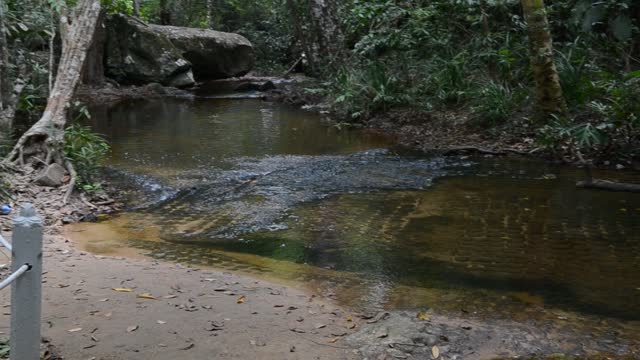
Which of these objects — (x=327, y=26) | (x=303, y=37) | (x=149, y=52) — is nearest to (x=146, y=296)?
(x=327, y=26)

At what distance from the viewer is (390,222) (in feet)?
22.4

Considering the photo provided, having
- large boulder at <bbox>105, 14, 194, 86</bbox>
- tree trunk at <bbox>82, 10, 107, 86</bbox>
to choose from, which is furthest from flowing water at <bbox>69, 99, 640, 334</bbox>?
large boulder at <bbox>105, 14, 194, 86</bbox>

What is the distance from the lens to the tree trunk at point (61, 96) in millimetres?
8031

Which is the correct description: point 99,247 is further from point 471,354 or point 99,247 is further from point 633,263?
point 633,263

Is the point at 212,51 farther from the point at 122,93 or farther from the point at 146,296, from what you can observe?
the point at 146,296

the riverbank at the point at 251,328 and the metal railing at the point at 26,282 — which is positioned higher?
the metal railing at the point at 26,282

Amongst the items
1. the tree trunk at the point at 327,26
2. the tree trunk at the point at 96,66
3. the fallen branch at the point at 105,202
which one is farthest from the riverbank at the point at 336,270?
the tree trunk at the point at 96,66

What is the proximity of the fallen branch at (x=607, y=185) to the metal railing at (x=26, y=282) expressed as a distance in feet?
22.9

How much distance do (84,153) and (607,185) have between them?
652cm

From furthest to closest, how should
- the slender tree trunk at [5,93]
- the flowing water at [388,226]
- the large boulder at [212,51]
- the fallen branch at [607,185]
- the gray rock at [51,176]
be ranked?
the large boulder at [212,51] → the slender tree trunk at [5,93] → the fallen branch at [607,185] → the gray rock at [51,176] → the flowing water at [388,226]

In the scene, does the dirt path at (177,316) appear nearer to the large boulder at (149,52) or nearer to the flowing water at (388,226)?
the flowing water at (388,226)

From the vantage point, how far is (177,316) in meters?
4.21

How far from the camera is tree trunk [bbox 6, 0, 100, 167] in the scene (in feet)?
26.3

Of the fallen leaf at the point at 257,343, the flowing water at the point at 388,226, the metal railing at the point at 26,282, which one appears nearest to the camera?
the metal railing at the point at 26,282
